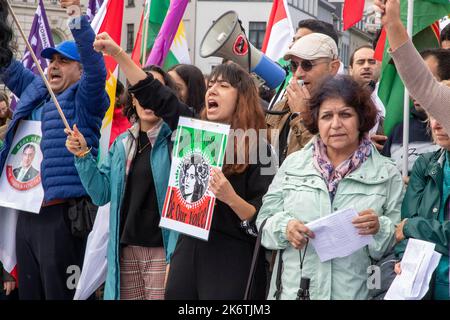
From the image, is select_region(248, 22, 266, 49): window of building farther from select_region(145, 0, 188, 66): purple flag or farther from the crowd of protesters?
the crowd of protesters

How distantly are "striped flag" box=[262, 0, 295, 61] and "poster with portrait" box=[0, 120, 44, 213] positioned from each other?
2.81 meters

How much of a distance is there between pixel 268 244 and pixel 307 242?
0.22 meters

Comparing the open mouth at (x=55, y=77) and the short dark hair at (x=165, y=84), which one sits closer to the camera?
the short dark hair at (x=165, y=84)

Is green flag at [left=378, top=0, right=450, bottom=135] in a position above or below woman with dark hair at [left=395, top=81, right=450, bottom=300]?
above

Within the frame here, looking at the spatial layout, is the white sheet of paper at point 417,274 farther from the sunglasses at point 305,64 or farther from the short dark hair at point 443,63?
the sunglasses at point 305,64

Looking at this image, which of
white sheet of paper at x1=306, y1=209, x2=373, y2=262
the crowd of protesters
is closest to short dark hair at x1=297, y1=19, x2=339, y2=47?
the crowd of protesters

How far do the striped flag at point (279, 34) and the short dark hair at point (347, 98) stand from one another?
141 inches

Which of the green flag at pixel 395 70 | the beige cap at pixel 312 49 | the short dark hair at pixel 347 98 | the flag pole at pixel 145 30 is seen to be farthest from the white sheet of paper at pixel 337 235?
the flag pole at pixel 145 30

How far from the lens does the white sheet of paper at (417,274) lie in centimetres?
375

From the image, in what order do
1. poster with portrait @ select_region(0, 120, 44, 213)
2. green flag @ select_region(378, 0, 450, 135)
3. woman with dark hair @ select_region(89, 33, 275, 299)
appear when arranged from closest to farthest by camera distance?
1. woman with dark hair @ select_region(89, 33, 275, 299)
2. green flag @ select_region(378, 0, 450, 135)
3. poster with portrait @ select_region(0, 120, 44, 213)

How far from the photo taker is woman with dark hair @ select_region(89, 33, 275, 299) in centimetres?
451

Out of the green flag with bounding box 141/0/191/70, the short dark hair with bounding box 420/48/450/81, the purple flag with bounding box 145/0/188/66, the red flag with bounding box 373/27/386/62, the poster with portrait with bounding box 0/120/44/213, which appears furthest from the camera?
the green flag with bounding box 141/0/191/70
